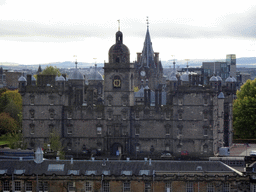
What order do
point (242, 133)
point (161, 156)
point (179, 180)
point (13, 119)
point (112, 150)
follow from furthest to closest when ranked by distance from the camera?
point (13, 119) → point (242, 133) → point (112, 150) → point (161, 156) → point (179, 180)

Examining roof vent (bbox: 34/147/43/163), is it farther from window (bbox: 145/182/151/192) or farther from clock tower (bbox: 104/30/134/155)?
clock tower (bbox: 104/30/134/155)

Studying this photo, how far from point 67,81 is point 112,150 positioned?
17.5 metres

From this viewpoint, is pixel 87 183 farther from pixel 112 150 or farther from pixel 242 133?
pixel 242 133

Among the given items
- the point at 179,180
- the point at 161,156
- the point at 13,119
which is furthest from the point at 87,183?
the point at 13,119

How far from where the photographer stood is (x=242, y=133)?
5994 inches

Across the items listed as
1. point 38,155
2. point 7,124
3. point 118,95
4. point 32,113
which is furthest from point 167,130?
point 7,124

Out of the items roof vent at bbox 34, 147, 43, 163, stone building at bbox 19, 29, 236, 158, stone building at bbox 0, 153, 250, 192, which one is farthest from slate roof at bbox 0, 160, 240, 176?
stone building at bbox 19, 29, 236, 158

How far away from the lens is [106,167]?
96750 millimetres

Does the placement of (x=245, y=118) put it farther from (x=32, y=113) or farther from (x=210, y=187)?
(x=210, y=187)

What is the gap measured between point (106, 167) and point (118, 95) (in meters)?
41.1

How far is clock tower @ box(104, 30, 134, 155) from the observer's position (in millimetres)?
136250

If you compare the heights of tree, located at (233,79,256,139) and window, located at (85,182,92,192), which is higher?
tree, located at (233,79,256,139)

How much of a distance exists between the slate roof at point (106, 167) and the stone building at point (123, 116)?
37.0 m

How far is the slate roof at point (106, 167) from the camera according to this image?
9600 centimetres
